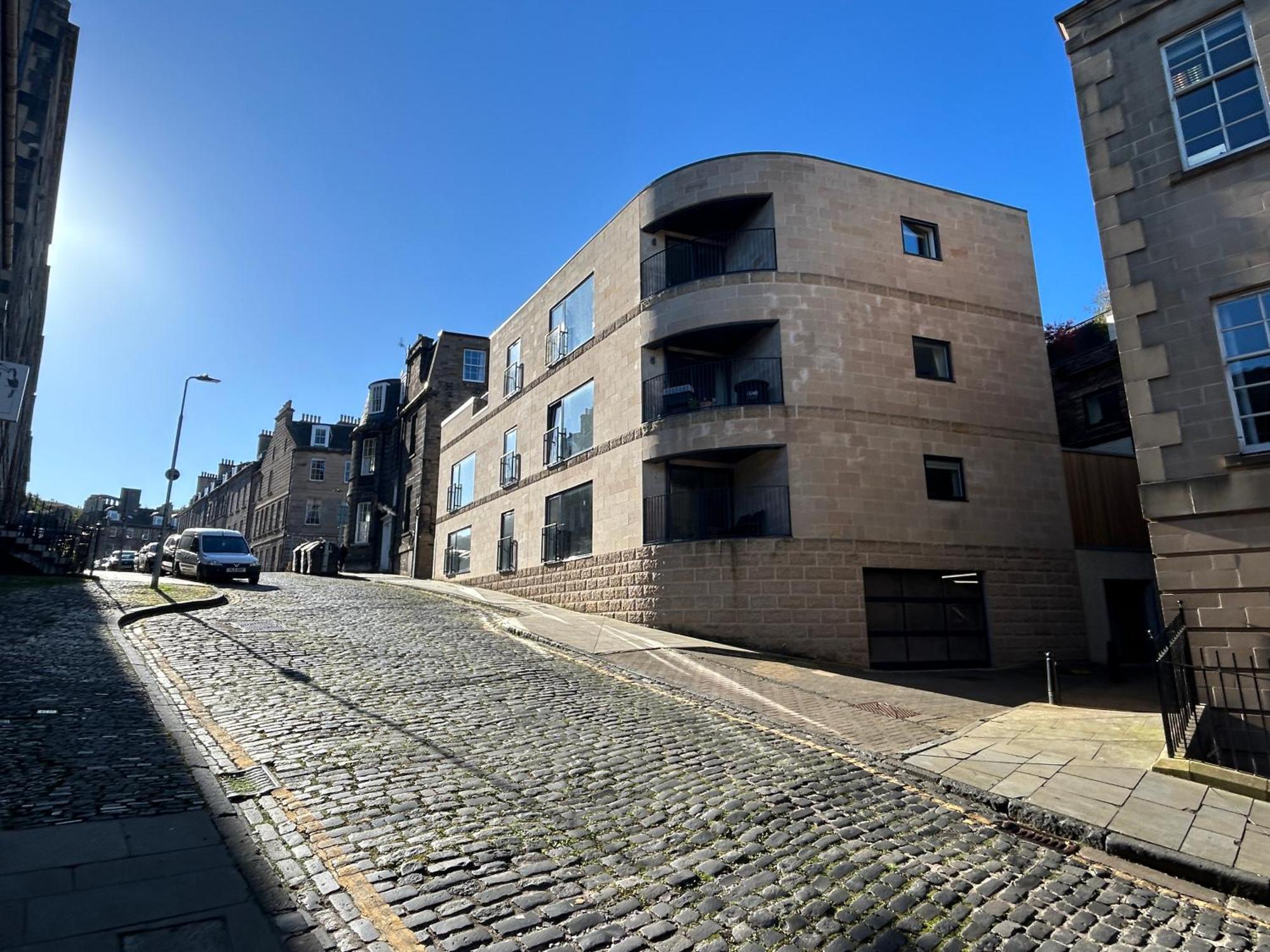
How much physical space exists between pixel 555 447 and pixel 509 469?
143 inches

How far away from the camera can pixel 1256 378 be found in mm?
7848

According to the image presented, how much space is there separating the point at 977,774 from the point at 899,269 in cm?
1416

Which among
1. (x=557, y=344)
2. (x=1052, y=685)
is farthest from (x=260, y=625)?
(x=1052, y=685)

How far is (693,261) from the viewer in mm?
18859

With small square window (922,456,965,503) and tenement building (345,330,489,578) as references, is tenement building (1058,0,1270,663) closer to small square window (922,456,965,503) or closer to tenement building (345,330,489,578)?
small square window (922,456,965,503)

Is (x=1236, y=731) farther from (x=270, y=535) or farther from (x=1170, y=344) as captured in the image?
(x=270, y=535)

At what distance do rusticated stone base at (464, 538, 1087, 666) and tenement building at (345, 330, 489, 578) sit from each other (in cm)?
1836

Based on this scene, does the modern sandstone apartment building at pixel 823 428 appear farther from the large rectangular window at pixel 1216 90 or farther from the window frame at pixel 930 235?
the large rectangular window at pixel 1216 90

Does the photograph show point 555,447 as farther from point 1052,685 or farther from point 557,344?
point 1052,685

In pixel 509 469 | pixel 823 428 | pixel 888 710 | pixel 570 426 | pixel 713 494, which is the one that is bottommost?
pixel 888 710

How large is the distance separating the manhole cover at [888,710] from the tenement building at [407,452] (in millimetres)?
25500

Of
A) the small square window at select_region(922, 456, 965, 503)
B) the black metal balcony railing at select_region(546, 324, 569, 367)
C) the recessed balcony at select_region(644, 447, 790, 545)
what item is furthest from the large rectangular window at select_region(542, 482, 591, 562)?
the small square window at select_region(922, 456, 965, 503)

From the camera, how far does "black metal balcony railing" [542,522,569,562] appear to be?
811 inches

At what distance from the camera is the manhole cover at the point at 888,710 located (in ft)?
31.7
